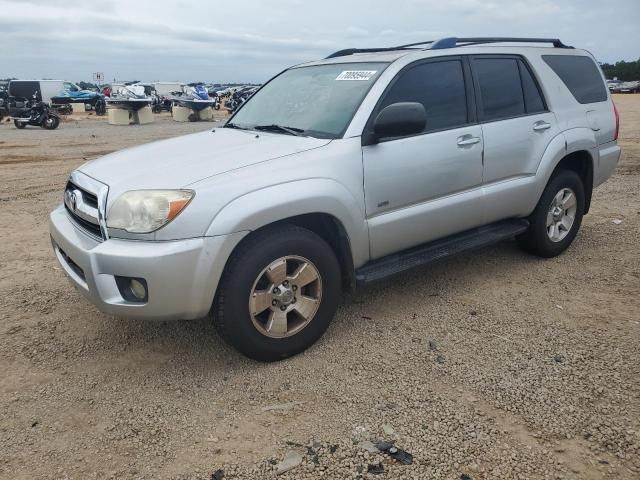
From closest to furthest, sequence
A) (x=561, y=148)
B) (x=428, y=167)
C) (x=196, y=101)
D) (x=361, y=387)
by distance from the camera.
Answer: (x=361, y=387) < (x=428, y=167) < (x=561, y=148) < (x=196, y=101)

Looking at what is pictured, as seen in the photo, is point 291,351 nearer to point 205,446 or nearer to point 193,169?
point 205,446

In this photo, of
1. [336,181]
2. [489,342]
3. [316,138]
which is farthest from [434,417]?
[316,138]

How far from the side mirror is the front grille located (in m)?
1.69

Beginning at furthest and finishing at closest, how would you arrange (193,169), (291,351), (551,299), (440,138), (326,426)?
(551,299), (440,138), (291,351), (193,169), (326,426)

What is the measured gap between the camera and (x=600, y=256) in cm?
479

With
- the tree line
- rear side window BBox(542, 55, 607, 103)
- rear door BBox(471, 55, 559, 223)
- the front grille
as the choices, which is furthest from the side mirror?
the tree line

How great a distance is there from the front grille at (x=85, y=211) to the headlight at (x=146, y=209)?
19 centimetres

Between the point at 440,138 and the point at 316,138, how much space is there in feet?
3.00

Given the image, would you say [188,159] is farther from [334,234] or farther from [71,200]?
[334,234]

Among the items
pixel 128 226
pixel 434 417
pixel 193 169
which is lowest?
→ pixel 434 417

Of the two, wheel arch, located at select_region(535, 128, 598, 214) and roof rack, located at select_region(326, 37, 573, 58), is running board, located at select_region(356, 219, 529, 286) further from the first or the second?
roof rack, located at select_region(326, 37, 573, 58)

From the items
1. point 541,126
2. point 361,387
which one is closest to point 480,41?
point 541,126

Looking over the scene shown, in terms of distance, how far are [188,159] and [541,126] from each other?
287 cm

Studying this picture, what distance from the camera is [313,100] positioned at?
12.0 ft
